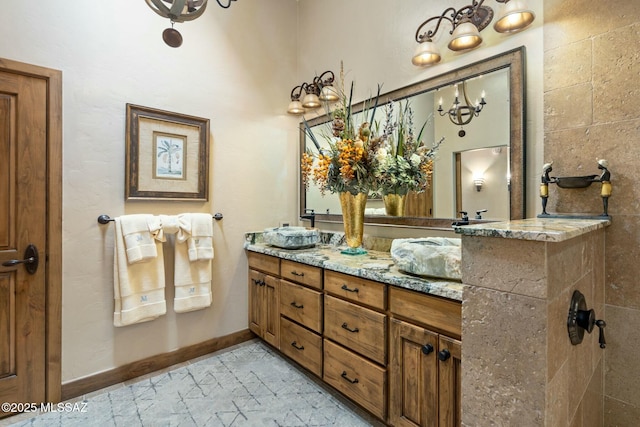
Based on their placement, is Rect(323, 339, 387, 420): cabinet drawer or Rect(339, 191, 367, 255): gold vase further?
Rect(339, 191, 367, 255): gold vase

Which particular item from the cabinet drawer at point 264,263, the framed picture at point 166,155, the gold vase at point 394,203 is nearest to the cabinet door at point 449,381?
the gold vase at point 394,203

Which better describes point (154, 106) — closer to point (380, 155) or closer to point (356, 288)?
point (380, 155)

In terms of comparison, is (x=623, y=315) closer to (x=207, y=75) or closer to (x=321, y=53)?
(x=321, y=53)

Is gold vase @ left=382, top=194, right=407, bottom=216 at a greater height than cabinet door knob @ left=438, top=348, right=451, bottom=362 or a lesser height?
greater

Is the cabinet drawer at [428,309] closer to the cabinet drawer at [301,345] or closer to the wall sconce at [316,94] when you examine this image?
the cabinet drawer at [301,345]

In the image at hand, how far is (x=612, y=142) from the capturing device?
1340mm

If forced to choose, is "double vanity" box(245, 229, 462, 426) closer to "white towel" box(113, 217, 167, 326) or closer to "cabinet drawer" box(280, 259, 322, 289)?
"cabinet drawer" box(280, 259, 322, 289)

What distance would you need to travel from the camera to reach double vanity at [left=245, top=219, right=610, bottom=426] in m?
0.82

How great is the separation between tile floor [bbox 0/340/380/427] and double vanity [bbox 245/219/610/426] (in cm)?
17

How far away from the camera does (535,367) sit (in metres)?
0.81

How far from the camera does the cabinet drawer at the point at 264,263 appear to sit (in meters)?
2.43

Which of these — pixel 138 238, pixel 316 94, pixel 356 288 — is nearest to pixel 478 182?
pixel 356 288

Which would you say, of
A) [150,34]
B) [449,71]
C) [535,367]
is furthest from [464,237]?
[150,34]

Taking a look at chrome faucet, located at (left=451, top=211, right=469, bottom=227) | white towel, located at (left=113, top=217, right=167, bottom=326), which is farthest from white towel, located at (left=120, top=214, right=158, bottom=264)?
chrome faucet, located at (left=451, top=211, right=469, bottom=227)
